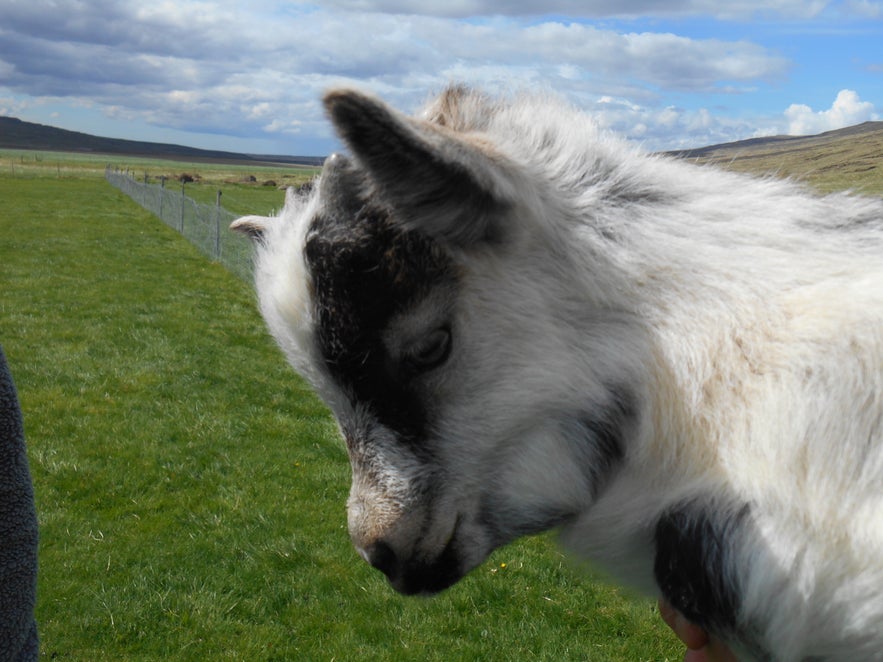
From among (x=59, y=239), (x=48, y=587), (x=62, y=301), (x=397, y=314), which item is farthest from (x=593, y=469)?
(x=59, y=239)

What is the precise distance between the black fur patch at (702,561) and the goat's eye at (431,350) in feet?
2.43

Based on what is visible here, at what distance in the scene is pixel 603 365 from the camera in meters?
2.23

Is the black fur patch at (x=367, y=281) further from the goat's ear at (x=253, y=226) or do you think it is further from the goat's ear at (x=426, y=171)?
the goat's ear at (x=253, y=226)

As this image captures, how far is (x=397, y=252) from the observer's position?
217 cm

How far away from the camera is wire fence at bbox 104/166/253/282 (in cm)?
2125

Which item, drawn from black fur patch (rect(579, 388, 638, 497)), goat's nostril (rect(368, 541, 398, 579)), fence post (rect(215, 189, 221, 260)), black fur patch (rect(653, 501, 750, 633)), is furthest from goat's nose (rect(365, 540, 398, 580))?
fence post (rect(215, 189, 221, 260))

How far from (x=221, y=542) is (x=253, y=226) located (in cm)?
528

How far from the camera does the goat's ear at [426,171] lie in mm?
1803

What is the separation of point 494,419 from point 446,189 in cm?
67

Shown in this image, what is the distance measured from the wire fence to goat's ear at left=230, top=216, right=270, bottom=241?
9.62 metres

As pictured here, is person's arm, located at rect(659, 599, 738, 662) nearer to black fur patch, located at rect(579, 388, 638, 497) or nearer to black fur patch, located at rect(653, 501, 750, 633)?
black fur patch, located at rect(653, 501, 750, 633)

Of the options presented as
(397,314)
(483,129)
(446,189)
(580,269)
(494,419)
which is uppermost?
(483,129)

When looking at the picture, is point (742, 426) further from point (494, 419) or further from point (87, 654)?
point (87, 654)

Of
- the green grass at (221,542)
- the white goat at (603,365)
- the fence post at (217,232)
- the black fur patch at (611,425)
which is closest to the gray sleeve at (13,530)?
Answer: the white goat at (603,365)
